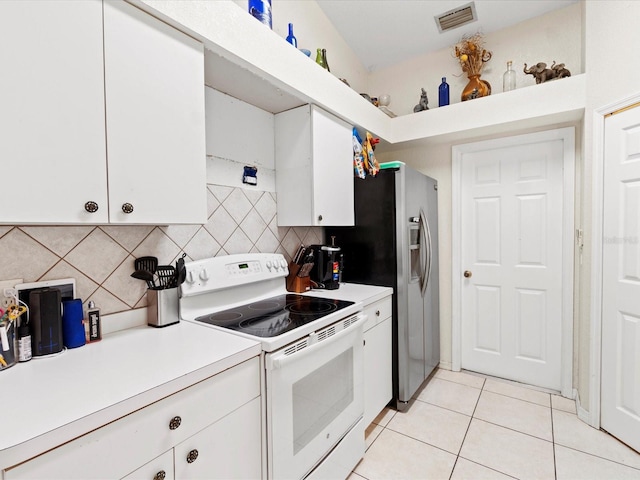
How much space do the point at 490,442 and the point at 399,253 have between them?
126 centimetres

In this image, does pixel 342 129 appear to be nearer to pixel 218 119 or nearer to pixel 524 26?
pixel 218 119

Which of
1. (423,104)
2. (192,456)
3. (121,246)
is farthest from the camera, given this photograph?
(423,104)

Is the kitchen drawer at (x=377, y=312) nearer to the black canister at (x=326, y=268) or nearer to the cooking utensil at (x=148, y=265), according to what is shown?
the black canister at (x=326, y=268)

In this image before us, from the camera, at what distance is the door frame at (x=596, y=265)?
6.35 feet

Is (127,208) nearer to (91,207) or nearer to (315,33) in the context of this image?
(91,207)

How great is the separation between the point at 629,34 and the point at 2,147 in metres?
2.88

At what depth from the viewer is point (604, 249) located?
1.93 meters

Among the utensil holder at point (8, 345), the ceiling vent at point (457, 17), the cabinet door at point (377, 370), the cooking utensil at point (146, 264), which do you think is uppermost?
the ceiling vent at point (457, 17)

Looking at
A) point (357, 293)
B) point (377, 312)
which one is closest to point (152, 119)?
point (357, 293)

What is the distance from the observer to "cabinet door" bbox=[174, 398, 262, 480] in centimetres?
92

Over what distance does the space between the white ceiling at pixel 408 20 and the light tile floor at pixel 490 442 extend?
294 centimetres

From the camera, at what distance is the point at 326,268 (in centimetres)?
217

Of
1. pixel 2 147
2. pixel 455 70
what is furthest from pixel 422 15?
pixel 2 147

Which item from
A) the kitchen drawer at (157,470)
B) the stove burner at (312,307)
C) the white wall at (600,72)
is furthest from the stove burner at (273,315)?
the white wall at (600,72)
